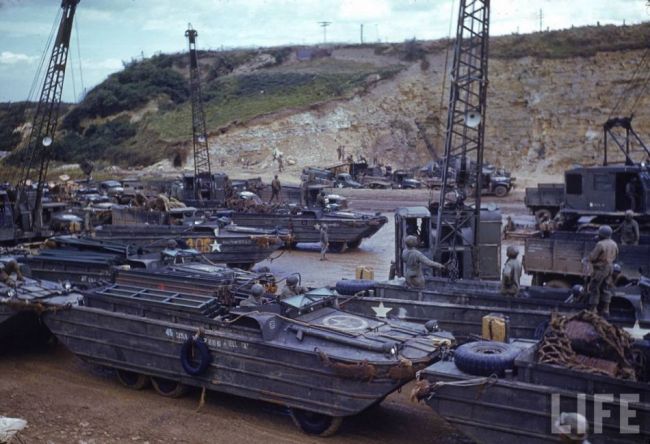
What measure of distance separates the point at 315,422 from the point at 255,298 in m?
1.90

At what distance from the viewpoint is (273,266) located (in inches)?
858

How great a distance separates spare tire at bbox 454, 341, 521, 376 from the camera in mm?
8094

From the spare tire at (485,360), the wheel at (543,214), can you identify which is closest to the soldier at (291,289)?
the spare tire at (485,360)

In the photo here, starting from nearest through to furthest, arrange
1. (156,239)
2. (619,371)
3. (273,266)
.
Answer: (619,371) → (156,239) → (273,266)

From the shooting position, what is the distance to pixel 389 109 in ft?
170

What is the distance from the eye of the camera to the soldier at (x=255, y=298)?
9.93 meters

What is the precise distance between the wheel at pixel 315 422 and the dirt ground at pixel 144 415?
100mm

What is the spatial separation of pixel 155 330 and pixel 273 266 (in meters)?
11.5

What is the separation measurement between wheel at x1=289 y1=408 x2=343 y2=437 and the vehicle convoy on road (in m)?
0.01

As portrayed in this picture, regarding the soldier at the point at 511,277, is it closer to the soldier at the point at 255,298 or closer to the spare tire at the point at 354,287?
the spare tire at the point at 354,287

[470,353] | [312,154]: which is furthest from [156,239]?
[312,154]

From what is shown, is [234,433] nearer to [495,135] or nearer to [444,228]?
[444,228]

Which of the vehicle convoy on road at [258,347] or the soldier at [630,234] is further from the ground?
the soldier at [630,234]

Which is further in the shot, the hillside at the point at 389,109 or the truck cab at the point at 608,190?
the hillside at the point at 389,109
